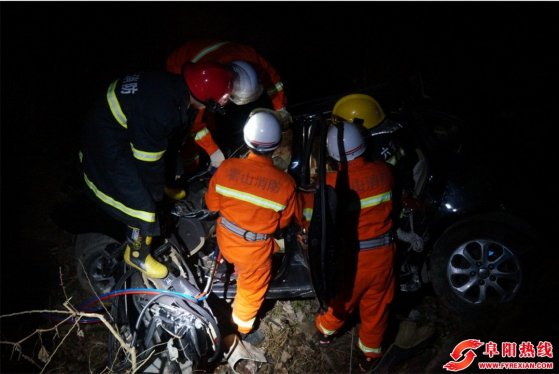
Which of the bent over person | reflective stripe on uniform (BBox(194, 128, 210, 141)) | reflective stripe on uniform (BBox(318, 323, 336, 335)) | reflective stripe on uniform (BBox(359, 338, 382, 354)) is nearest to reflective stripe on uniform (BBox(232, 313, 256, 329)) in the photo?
the bent over person

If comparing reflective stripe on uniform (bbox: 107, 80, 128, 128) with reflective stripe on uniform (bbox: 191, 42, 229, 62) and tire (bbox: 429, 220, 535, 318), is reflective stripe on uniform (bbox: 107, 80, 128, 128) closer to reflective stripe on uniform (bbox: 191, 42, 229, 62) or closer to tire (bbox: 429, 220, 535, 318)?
reflective stripe on uniform (bbox: 191, 42, 229, 62)

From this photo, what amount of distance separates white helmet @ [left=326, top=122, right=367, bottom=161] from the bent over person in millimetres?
447

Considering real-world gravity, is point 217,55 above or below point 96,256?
above

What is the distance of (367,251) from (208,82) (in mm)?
1858

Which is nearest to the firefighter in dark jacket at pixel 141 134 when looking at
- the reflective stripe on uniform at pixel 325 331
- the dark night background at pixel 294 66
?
the dark night background at pixel 294 66

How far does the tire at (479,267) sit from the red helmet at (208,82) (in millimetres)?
2432

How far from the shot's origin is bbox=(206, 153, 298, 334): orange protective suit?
108 inches

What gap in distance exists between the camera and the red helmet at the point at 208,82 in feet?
9.05

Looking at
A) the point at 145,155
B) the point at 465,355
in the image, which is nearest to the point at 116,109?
the point at 145,155

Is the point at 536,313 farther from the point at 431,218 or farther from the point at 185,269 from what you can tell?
the point at 185,269

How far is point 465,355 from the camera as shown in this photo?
9.82 ft

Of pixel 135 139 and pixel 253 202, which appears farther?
pixel 253 202

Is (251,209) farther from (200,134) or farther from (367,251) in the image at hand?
(200,134)

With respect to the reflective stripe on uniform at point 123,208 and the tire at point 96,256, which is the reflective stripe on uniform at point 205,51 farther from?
the tire at point 96,256
